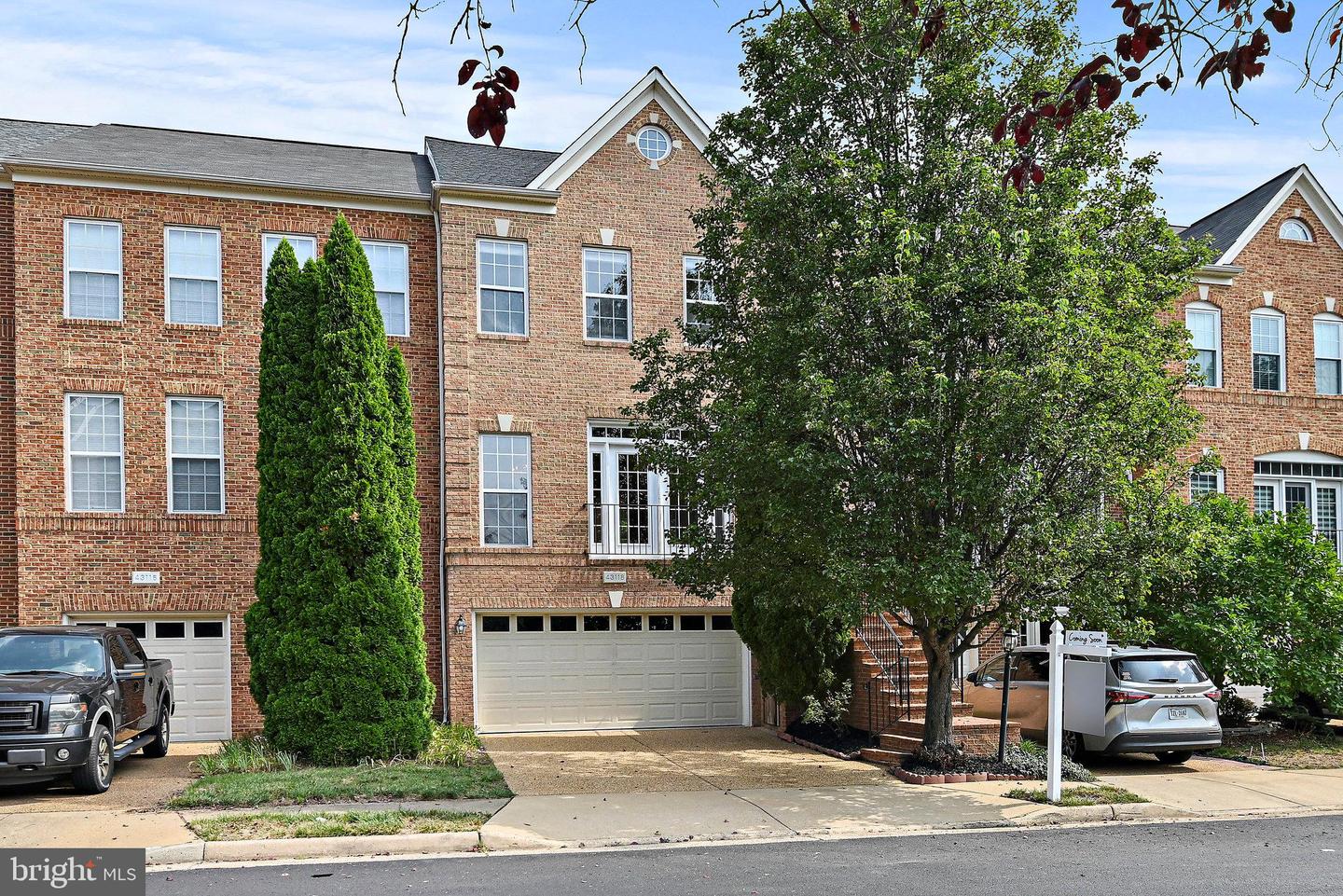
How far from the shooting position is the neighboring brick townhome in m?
18.0

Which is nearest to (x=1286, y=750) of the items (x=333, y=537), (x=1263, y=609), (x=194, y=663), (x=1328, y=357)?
(x=1263, y=609)

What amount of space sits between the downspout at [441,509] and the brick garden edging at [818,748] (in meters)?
5.25

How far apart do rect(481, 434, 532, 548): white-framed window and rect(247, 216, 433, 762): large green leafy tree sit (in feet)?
11.6

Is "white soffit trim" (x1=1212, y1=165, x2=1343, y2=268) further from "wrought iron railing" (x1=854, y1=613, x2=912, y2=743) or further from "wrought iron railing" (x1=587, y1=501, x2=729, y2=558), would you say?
"wrought iron railing" (x1=587, y1=501, x2=729, y2=558)

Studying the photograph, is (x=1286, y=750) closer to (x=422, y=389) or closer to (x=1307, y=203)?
(x=1307, y=203)

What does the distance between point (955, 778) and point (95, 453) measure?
1316 centimetres

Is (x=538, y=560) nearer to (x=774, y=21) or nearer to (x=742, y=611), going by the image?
(x=742, y=611)

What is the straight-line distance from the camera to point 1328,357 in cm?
2345

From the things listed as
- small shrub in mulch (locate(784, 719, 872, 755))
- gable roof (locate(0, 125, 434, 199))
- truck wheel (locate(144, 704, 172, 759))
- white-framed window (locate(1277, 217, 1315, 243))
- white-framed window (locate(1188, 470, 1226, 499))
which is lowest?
small shrub in mulch (locate(784, 719, 872, 755))

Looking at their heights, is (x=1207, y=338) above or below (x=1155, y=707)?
above

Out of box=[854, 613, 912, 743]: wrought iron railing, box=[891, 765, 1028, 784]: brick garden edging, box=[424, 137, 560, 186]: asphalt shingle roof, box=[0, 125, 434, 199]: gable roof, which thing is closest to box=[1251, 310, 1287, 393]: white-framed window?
box=[854, 613, 912, 743]: wrought iron railing

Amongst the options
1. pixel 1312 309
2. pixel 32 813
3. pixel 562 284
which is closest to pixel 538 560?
pixel 562 284

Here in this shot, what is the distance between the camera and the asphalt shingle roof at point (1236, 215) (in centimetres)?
2334

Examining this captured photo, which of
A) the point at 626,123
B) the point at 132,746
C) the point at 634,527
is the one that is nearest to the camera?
the point at 132,746
